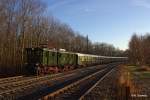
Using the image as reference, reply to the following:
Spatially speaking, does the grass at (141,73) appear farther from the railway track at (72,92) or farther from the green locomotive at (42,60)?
the railway track at (72,92)

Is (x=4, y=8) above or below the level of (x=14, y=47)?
above

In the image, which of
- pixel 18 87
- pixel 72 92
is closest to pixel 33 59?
pixel 18 87

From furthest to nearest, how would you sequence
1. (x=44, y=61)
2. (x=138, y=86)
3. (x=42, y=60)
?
1. (x=44, y=61)
2. (x=42, y=60)
3. (x=138, y=86)

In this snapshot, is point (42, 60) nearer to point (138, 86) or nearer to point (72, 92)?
point (138, 86)

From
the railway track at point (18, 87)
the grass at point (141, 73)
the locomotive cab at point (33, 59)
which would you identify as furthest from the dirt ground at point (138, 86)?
the locomotive cab at point (33, 59)

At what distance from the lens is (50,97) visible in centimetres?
1578

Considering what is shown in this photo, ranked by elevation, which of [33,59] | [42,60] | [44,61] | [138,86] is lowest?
[138,86]

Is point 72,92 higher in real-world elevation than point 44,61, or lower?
lower

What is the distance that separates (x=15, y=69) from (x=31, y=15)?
1919 cm

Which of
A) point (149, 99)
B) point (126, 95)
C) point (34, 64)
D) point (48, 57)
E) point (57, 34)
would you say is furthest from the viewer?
point (57, 34)

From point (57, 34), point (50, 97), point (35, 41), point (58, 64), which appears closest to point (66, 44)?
point (57, 34)

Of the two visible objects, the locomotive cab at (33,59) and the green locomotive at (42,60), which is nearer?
the locomotive cab at (33,59)

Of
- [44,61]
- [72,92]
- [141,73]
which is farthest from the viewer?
[141,73]

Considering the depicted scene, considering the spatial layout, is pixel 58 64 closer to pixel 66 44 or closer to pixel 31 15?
pixel 31 15
